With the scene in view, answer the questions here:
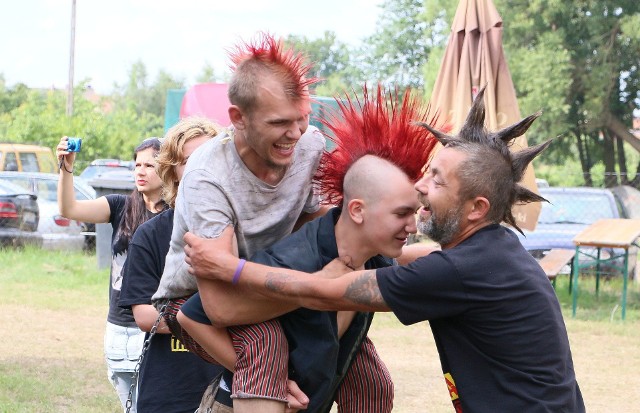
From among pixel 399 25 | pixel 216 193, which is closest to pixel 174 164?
pixel 216 193

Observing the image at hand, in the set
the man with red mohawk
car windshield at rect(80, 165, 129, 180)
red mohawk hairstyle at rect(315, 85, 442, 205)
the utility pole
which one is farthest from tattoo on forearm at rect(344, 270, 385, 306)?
the utility pole

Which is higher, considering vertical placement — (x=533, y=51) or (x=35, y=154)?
(x=533, y=51)

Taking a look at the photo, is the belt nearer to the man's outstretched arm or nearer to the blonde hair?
the man's outstretched arm

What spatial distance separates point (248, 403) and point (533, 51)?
92.6 feet

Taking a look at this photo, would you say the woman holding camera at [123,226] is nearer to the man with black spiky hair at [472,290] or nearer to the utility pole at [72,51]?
the man with black spiky hair at [472,290]

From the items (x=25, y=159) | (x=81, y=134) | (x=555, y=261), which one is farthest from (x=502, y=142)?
(x=81, y=134)

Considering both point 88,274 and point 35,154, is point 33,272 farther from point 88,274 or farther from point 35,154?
point 35,154

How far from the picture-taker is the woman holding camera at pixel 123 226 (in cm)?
507

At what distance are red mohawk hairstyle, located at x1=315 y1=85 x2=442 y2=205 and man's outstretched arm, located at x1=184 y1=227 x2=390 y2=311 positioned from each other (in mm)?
412

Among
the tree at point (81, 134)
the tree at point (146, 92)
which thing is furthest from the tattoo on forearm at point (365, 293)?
the tree at point (146, 92)

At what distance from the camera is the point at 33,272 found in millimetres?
14578

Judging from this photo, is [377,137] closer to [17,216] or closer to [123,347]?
[123,347]

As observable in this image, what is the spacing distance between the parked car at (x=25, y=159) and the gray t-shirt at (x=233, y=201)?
20.7 metres

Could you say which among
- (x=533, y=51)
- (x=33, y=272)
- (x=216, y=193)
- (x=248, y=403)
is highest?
(x=533, y=51)
